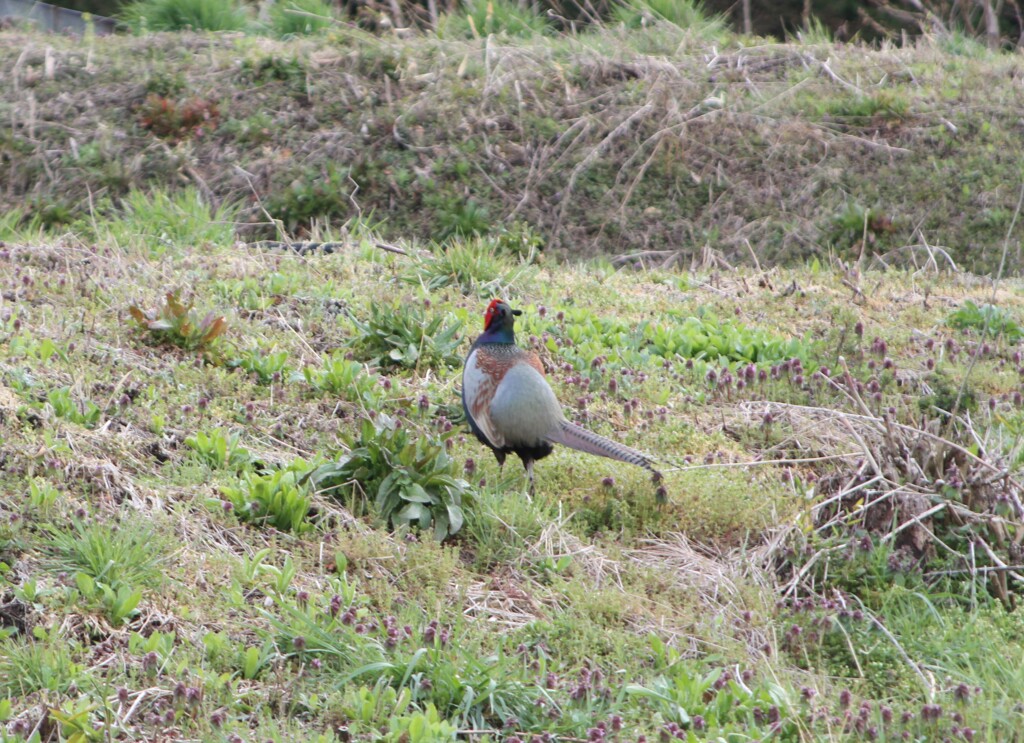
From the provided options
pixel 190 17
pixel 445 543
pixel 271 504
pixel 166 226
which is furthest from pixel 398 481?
pixel 190 17

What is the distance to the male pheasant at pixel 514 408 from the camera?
15.5 feet

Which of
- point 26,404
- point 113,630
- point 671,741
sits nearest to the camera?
point 671,741

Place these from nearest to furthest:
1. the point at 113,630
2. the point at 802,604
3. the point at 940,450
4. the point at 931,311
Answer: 1. the point at 113,630
2. the point at 802,604
3. the point at 940,450
4. the point at 931,311

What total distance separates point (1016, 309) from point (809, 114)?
3908 mm

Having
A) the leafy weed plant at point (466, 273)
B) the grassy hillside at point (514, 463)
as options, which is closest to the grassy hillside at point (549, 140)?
the grassy hillside at point (514, 463)

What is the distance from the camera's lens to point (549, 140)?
1085 cm

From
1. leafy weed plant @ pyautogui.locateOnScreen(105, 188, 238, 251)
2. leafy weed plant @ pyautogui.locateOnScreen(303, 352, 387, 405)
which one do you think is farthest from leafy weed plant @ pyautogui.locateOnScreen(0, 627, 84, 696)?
leafy weed plant @ pyautogui.locateOnScreen(105, 188, 238, 251)

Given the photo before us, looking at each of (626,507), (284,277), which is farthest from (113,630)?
(284,277)

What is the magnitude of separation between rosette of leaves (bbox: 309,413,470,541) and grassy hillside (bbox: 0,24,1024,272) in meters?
5.45

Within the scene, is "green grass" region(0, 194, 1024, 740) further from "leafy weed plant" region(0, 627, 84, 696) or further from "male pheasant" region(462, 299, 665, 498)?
"male pheasant" region(462, 299, 665, 498)

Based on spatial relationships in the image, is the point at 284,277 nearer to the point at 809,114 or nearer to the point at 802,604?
the point at 802,604

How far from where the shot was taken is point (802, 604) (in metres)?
4.15

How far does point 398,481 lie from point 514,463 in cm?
89

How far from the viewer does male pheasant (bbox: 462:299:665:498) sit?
4.73 meters
